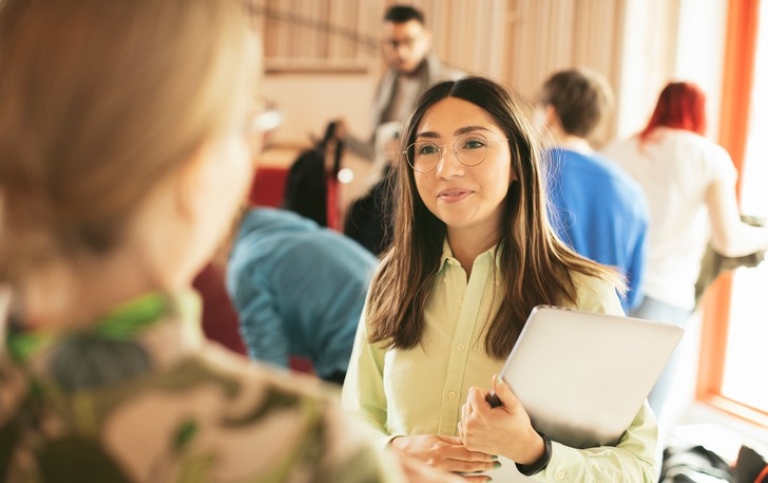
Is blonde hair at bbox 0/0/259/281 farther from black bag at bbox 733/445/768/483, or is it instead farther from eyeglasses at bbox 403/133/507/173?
black bag at bbox 733/445/768/483

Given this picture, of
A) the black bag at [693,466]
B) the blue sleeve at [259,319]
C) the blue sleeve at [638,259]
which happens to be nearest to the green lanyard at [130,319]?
the blue sleeve at [259,319]

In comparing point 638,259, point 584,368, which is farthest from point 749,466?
point 584,368

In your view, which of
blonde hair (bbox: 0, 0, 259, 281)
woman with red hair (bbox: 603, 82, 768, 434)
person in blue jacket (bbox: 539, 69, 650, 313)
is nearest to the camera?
blonde hair (bbox: 0, 0, 259, 281)

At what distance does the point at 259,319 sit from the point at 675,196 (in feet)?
5.05

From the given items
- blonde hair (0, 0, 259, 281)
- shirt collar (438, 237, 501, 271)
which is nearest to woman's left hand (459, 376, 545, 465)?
shirt collar (438, 237, 501, 271)

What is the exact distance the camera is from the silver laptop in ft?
3.66

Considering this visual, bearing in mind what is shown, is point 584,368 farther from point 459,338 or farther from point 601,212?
point 601,212

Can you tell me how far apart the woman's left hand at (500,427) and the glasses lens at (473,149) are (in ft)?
1.33

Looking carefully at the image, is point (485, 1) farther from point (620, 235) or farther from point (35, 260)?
point (35, 260)

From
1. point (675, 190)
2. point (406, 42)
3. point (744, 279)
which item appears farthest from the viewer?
point (406, 42)

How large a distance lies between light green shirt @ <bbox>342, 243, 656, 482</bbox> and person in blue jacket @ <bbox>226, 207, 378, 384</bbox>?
0.58 metres

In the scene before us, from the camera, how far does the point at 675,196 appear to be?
2.85 metres

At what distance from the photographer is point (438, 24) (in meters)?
4.69

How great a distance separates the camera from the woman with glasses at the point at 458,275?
4.39 ft
